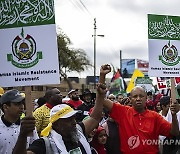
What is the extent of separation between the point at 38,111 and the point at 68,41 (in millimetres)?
33474

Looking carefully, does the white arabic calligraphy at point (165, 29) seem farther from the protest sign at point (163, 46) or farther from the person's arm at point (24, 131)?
the person's arm at point (24, 131)

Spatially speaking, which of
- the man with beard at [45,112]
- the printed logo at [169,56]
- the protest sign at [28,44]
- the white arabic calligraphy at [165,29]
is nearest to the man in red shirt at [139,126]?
the printed logo at [169,56]

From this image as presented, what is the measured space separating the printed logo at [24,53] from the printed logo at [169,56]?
8.71 feet

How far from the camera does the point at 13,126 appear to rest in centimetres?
468

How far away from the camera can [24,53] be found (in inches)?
151

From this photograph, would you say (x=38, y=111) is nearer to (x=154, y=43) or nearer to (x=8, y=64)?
(x=154, y=43)

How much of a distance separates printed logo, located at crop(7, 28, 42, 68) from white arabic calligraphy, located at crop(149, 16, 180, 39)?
2.64m

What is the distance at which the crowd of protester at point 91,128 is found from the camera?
374cm

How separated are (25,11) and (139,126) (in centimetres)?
226

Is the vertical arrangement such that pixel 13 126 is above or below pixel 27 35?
below

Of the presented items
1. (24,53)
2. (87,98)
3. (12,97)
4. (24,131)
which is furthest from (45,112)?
(24,131)

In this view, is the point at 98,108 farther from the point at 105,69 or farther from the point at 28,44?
the point at 28,44

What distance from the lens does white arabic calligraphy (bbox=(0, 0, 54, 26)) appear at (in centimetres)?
385

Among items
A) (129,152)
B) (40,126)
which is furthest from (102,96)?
(40,126)
